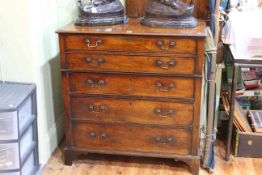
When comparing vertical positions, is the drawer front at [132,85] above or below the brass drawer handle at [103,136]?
above

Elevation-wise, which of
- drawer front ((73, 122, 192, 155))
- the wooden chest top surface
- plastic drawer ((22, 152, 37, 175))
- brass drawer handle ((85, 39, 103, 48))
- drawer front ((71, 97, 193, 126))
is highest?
the wooden chest top surface

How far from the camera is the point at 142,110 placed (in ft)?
7.31

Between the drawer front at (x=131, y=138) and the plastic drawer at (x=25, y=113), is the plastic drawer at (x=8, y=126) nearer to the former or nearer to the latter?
the plastic drawer at (x=25, y=113)

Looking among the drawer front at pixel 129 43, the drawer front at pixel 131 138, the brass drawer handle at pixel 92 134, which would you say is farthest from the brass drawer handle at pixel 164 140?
the drawer front at pixel 129 43

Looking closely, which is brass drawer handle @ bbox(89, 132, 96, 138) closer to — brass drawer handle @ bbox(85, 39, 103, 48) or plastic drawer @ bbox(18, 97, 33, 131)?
plastic drawer @ bbox(18, 97, 33, 131)

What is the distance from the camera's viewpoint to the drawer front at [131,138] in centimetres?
225

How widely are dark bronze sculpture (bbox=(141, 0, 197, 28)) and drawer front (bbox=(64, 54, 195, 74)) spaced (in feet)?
0.72

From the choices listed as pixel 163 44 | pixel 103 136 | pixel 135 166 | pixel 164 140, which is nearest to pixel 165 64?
pixel 163 44

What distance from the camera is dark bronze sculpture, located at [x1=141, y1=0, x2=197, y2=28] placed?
2168mm

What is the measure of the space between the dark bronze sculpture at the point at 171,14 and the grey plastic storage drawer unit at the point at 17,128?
804 millimetres

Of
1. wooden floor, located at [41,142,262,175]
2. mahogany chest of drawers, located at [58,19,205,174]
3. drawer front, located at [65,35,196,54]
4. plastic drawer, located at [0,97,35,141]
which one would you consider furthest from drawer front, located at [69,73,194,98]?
wooden floor, located at [41,142,262,175]

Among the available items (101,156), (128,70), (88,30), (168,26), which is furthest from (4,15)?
(101,156)

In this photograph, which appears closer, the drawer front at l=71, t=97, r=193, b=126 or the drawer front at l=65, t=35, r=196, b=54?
the drawer front at l=65, t=35, r=196, b=54

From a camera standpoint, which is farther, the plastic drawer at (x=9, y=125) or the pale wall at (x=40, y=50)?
the pale wall at (x=40, y=50)
